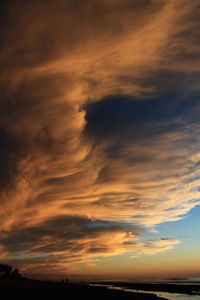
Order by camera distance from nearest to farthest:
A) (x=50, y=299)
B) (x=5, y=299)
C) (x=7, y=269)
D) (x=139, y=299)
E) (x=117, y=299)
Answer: (x=5, y=299) < (x=50, y=299) < (x=117, y=299) < (x=139, y=299) < (x=7, y=269)

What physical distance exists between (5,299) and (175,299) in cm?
3060

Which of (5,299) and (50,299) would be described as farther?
(50,299)

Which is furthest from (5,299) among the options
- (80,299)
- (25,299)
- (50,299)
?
(80,299)

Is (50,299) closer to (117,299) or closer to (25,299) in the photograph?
(25,299)

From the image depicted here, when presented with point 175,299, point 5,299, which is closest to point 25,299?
point 5,299

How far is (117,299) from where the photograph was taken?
101 feet

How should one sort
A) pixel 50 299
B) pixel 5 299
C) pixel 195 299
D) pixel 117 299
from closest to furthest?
pixel 5 299 < pixel 50 299 < pixel 117 299 < pixel 195 299

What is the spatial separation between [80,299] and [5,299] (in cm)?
922

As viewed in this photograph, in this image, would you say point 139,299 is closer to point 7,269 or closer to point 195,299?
point 195,299

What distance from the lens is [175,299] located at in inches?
1569

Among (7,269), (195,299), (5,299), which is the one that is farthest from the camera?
(7,269)

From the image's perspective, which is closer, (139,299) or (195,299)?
(139,299)

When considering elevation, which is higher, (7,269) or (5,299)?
(7,269)

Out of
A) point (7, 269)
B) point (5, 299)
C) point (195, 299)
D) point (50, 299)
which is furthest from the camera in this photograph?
point (7, 269)
